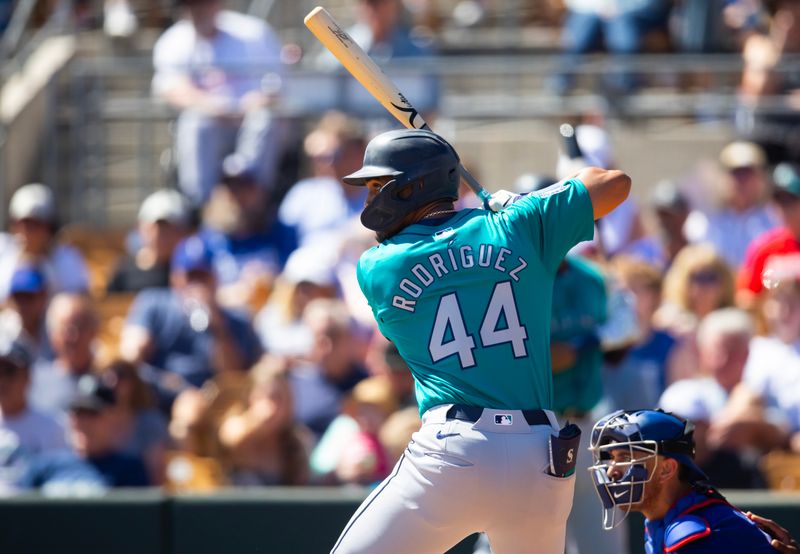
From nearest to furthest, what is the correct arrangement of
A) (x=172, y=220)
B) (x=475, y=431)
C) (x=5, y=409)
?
(x=475, y=431), (x=5, y=409), (x=172, y=220)

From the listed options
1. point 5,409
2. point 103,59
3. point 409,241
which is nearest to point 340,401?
point 5,409

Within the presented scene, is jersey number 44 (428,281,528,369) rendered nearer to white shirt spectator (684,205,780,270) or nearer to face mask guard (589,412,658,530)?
face mask guard (589,412,658,530)

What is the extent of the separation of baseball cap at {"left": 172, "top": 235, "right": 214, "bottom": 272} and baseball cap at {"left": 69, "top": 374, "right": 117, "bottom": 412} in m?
1.09

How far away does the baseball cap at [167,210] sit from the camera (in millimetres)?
8562

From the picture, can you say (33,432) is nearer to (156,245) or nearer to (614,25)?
(156,245)

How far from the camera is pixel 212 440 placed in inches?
288

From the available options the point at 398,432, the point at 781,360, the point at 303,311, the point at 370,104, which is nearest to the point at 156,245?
the point at 303,311

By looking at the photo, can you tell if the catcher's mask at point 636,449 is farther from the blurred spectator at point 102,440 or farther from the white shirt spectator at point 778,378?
the blurred spectator at point 102,440

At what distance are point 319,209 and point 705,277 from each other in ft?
8.55

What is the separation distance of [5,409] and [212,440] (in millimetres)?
1101

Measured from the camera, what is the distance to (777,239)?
745cm

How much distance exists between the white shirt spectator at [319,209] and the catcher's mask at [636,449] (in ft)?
14.6

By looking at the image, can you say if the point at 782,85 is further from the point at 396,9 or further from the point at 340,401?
the point at 340,401

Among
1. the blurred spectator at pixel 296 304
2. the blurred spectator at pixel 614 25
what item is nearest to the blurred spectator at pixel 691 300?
the blurred spectator at pixel 296 304
